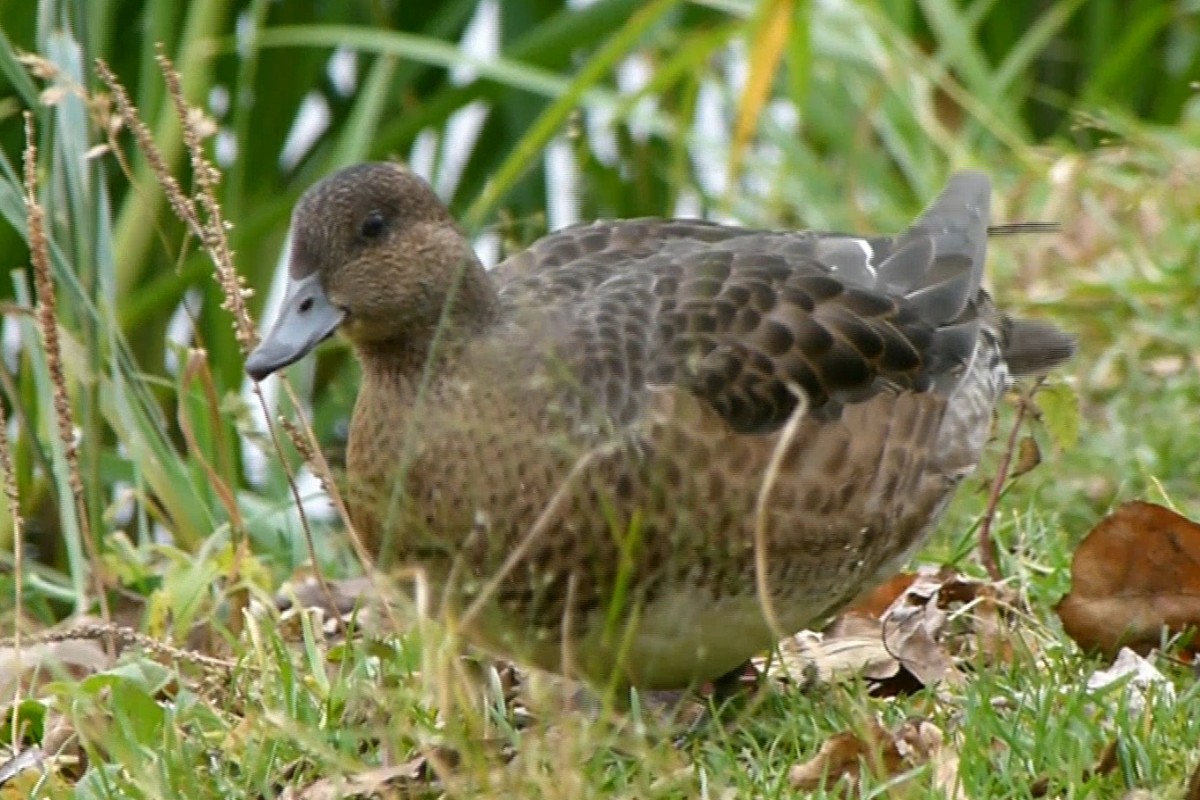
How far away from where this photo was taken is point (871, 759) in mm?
2916

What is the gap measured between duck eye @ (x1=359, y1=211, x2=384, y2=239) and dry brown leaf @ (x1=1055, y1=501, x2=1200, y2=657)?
47.6 inches

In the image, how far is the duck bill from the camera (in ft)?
10.9

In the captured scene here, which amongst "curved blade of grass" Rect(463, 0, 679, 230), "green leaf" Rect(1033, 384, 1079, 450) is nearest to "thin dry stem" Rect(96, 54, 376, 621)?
"green leaf" Rect(1033, 384, 1079, 450)

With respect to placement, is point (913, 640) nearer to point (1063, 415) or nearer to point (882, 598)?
point (882, 598)

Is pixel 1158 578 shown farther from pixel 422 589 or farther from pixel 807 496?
pixel 422 589

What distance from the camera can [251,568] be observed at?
400 cm

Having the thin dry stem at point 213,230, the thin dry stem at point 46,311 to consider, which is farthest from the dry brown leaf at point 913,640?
the thin dry stem at point 46,311

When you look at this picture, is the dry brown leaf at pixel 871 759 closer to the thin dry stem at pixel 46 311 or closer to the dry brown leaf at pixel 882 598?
the dry brown leaf at pixel 882 598

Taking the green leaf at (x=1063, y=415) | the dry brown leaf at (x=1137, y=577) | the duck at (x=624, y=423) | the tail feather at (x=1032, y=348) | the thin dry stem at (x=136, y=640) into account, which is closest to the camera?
the thin dry stem at (x=136, y=640)

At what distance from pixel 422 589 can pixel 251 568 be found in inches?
46.6

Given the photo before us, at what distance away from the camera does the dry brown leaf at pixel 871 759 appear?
2.88 m

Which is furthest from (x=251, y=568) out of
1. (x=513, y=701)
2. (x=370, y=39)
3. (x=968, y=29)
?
(x=968, y=29)

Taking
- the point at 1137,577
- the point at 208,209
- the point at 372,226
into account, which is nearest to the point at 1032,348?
the point at 1137,577

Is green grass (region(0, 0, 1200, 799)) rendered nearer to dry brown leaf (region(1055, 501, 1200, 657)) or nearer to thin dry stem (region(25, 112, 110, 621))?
dry brown leaf (region(1055, 501, 1200, 657))
